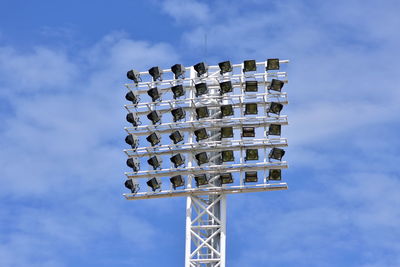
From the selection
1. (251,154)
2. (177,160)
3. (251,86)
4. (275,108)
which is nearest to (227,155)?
(251,154)

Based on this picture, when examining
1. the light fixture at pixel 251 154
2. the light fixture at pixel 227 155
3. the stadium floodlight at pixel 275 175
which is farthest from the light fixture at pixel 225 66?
the stadium floodlight at pixel 275 175

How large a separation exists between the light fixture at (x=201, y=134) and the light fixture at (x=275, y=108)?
3.99 m

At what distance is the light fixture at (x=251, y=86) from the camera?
88438 millimetres

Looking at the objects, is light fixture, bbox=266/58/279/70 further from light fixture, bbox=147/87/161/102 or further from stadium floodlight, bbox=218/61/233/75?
light fixture, bbox=147/87/161/102

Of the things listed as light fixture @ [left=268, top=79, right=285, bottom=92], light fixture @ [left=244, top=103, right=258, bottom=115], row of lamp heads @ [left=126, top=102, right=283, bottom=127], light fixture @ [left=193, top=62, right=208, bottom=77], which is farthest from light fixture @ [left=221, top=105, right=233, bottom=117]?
light fixture @ [left=193, top=62, right=208, bottom=77]

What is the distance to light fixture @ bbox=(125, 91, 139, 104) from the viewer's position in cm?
9081

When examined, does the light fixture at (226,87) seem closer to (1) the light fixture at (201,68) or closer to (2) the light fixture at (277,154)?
(1) the light fixture at (201,68)

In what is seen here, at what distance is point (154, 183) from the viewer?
87.2 metres

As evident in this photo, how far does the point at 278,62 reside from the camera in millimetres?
89062

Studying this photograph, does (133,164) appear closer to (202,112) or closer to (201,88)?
(202,112)

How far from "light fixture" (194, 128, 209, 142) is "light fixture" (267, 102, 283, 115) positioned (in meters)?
3.99

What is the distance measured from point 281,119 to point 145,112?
→ 28.5ft

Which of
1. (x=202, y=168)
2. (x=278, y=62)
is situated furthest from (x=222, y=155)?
(x=278, y=62)

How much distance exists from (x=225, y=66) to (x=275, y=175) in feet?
26.2
